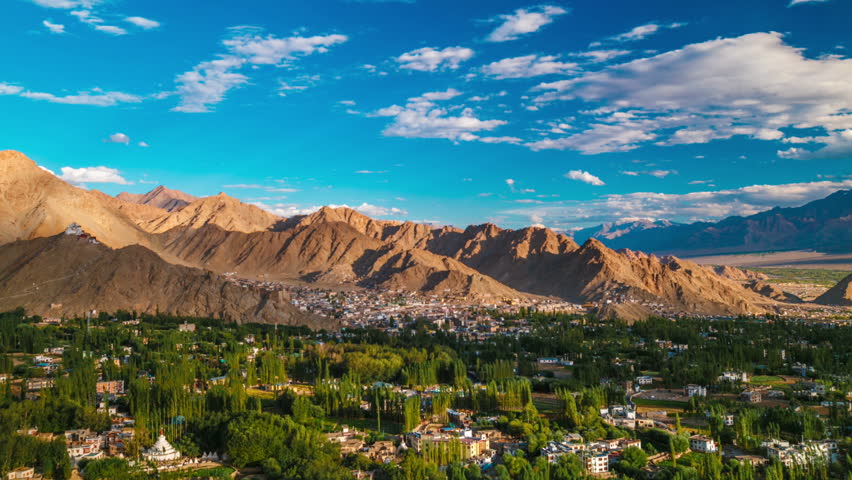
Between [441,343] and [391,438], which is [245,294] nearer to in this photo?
[441,343]

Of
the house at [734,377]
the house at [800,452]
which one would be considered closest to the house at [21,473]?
the house at [800,452]

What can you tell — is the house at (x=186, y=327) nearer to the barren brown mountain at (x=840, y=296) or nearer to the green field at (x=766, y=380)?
the green field at (x=766, y=380)

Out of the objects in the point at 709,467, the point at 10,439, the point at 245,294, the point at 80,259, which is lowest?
the point at 709,467

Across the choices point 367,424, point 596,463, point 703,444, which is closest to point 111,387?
point 367,424

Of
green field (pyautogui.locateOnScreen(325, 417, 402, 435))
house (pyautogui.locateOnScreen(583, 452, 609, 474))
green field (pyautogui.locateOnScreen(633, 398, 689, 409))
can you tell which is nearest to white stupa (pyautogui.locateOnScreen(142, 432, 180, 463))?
green field (pyautogui.locateOnScreen(325, 417, 402, 435))

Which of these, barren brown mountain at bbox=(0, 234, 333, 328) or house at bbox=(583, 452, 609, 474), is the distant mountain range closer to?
barren brown mountain at bbox=(0, 234, 333, 328)

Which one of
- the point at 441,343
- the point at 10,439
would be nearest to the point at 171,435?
the point at 10,439
